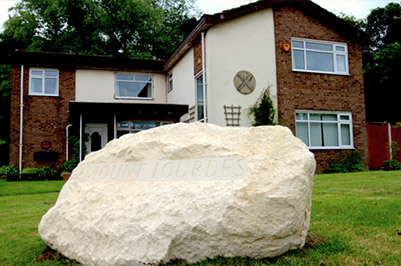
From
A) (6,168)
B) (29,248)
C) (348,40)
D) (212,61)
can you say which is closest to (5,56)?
(6,168)

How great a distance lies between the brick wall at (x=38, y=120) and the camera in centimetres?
1466

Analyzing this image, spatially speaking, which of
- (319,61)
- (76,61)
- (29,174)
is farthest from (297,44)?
(29,174)

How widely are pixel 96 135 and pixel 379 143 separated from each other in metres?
12.6

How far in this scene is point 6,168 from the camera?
556 inches

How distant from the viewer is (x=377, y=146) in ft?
48.1

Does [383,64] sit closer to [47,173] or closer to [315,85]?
[315,85]

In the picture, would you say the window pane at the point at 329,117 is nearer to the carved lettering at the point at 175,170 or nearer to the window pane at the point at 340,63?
the window pane at the point at 340,63

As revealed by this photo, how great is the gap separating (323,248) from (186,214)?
1367 millimetres

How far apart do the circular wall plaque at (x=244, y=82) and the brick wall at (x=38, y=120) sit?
7682mm

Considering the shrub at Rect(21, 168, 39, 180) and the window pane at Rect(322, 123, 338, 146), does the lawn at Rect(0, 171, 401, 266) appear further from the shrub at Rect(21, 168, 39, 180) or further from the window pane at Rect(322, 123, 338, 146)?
the shrub at Rect(21, 168, 39, 180)

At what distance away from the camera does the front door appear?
16.2 meters

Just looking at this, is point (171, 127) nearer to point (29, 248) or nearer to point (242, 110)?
point (29, 248)

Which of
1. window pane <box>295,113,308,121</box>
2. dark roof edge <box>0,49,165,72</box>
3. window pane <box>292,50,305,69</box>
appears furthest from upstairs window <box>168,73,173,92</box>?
window pane <box>295,113,308,121</box>

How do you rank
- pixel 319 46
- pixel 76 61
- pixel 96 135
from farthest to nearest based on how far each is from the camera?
pixel 96 135 < pixel 76 61 < pixel 319 46
